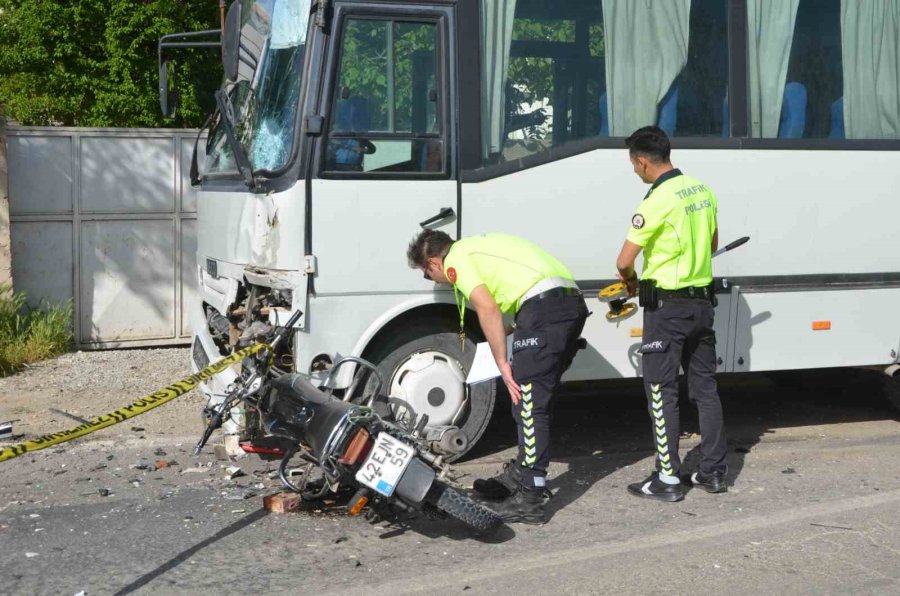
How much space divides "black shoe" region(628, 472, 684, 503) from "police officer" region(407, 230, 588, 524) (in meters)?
0.70

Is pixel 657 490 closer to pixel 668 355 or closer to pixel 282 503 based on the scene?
pixel 668 355

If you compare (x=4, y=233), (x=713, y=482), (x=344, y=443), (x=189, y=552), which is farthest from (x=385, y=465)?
(x=4, y=233)

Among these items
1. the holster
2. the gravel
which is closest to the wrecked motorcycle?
the holster

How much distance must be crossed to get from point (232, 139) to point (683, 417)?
397 cm

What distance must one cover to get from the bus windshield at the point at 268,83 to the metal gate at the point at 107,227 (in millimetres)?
3400

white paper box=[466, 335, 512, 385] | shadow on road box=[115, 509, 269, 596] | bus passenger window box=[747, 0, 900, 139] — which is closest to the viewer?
shadow on road box=[115, 509, 269, 596]

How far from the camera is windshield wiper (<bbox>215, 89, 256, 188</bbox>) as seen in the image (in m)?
6.59

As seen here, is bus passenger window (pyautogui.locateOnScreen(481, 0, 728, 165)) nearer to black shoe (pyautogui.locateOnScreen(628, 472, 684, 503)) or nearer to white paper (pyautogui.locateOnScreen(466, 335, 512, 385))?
white paper (pyautogui.locateOnScreen(466, 335, 512, 385))

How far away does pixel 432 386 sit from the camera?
6.69m

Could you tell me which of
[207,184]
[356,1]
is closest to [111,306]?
[207,184]

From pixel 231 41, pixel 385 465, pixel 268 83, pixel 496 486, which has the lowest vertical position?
pixel 496 486

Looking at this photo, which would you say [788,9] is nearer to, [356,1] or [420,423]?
[356,1]

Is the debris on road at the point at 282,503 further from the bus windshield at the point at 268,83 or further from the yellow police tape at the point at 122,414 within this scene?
the bus windshield at the point at 268,83

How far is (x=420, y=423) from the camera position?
5887mm
